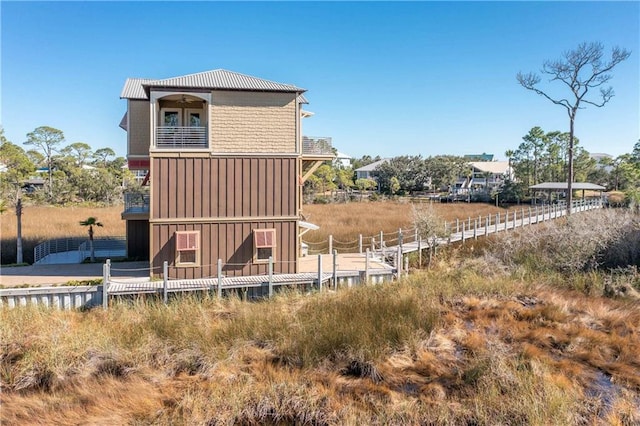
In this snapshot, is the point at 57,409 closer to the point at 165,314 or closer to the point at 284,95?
the point at 165,314

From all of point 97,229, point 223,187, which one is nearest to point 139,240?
point 223,187

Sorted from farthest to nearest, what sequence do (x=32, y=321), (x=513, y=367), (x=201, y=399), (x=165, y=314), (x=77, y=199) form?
(x=77, y=199) < (x=165, y=314) < (x=32, y=321) < (x=513, y=367) < (x=201, y=399)

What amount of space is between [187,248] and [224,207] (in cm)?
185

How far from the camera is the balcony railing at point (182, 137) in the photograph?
14.0 metres

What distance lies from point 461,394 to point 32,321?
379 inches

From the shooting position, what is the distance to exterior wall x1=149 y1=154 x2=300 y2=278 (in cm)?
1380

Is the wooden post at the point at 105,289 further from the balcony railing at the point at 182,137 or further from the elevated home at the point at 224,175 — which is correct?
the balcony railing at the point at 182,137

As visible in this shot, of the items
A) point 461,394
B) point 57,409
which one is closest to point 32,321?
point 57,409

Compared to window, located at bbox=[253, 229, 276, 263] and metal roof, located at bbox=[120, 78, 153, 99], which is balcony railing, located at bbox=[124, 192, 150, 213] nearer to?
metal roof, located at bbox=[120, 78, 153, 99]

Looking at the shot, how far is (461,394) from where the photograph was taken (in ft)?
23.9

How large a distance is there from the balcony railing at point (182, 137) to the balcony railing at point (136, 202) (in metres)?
4.53

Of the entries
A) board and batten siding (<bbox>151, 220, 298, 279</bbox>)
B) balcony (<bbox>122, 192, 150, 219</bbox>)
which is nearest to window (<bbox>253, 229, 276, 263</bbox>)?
board and batten siding (<bbox>151, 220, 298, 279</bbox>)

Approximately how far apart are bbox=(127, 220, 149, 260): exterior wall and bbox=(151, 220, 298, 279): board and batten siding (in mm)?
3807

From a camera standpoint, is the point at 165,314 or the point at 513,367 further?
the point at 165,314
